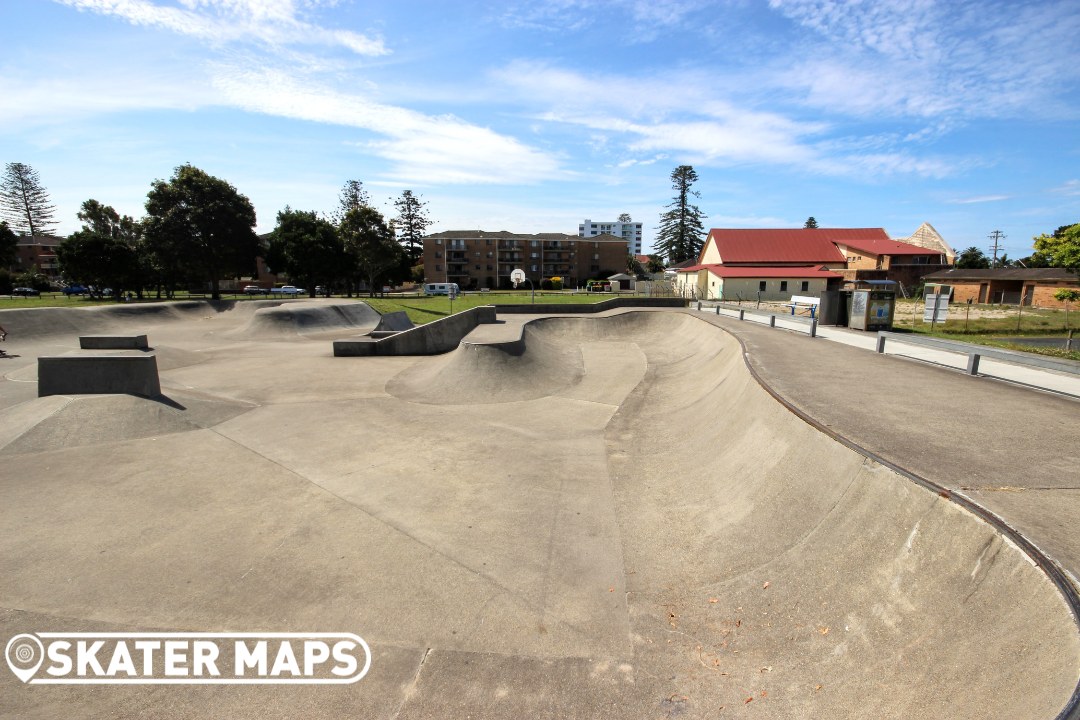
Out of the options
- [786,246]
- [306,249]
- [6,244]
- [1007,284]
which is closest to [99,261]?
[6,244]

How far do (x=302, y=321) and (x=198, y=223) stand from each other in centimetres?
2027

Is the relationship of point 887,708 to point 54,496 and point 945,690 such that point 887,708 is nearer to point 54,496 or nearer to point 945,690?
point 945,690

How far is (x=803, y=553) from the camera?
4570mm

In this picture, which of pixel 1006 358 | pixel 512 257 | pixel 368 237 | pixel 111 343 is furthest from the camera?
pixel 512 257

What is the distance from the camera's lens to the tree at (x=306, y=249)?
5081 cm

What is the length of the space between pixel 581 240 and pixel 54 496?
73.6 m

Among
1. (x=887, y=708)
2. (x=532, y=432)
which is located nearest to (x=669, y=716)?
(x=887, y=708)

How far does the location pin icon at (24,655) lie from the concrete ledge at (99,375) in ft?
26.8

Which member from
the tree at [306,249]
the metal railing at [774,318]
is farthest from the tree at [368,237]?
the metal railing at [774,318]

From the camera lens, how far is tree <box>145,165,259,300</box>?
121 ft

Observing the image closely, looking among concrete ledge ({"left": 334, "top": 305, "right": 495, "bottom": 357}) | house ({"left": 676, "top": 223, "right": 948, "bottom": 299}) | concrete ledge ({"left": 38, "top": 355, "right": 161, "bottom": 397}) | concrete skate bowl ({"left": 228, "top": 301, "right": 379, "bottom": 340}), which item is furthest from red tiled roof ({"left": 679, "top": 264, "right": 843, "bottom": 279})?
concrete ledge ({"left": 38, "top": 355, "right": 161, "bottom": 397})

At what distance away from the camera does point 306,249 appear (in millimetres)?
50688

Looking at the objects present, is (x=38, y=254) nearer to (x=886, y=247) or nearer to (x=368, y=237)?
(x=368, y=237)

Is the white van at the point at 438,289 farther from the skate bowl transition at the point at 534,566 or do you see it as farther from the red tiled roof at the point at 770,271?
the skate bowl transition at the point at 534,566
